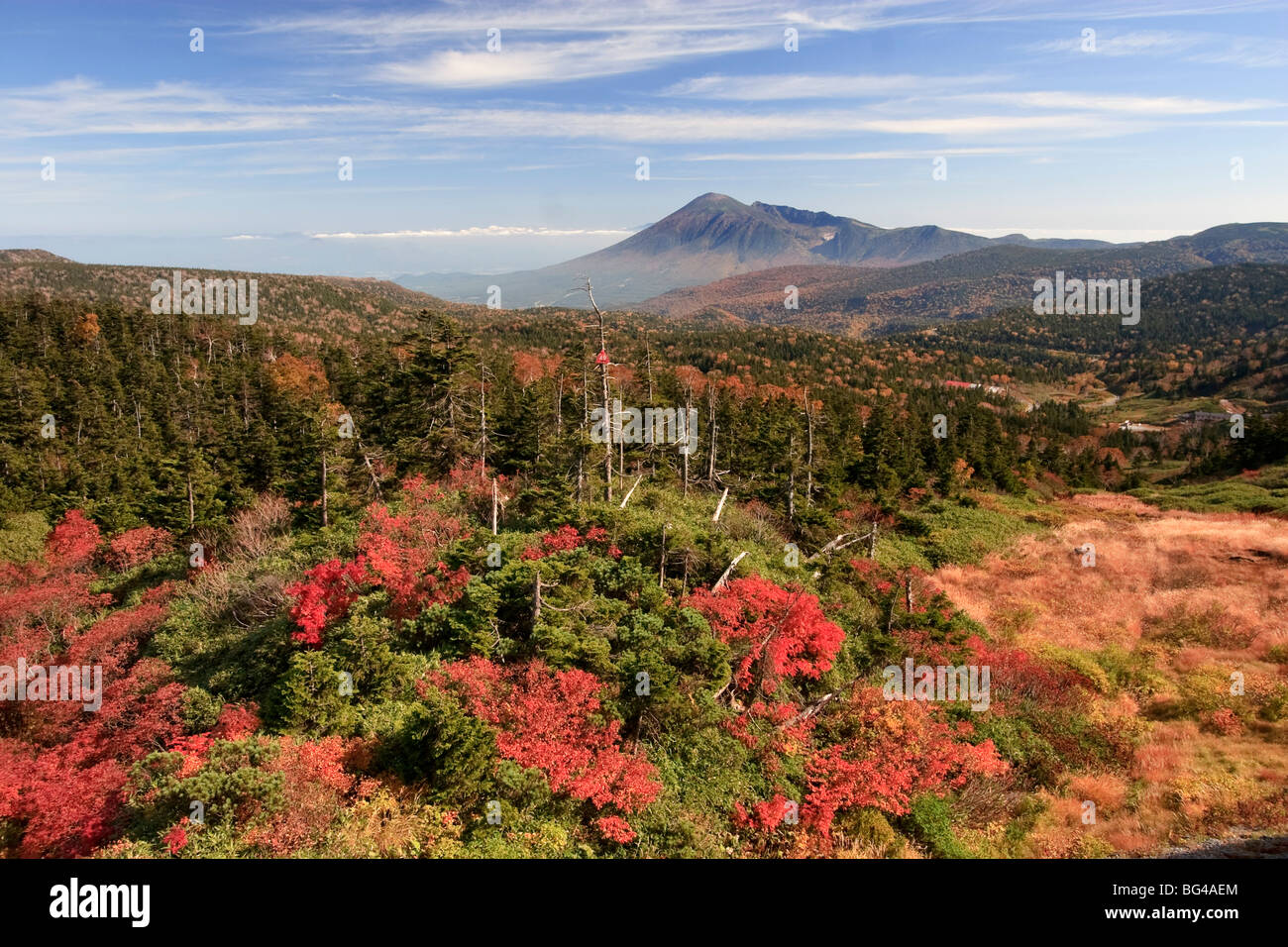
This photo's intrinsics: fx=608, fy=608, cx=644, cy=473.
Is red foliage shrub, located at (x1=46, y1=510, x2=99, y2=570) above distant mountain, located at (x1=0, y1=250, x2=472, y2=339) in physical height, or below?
below

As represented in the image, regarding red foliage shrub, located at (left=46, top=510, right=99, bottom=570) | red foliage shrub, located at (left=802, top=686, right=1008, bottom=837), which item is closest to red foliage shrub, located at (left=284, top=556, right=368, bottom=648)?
red foliage shrub, located at (left=802, top=686, right=1008, bottom=837)

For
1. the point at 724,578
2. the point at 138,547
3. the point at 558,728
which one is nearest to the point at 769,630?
the point at 724,578

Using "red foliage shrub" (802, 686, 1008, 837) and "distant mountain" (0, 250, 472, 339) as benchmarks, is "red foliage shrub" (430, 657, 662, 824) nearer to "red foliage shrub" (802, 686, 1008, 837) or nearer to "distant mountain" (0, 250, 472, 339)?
"red foliage shrub" (802, 686, 1008, 837)

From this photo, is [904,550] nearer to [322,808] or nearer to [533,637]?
[533,637]

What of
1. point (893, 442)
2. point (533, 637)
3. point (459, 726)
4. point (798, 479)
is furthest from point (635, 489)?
point (893, 442)

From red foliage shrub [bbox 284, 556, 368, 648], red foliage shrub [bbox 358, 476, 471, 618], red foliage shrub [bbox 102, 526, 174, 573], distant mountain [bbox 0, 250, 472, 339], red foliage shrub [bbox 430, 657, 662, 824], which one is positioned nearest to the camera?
red foliage shrub [bbox 430, 657, 662, 824]

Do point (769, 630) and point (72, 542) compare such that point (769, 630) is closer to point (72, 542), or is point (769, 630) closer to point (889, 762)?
point (889, 762)

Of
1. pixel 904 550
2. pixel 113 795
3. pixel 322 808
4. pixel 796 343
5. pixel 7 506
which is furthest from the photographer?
pixel 796 343

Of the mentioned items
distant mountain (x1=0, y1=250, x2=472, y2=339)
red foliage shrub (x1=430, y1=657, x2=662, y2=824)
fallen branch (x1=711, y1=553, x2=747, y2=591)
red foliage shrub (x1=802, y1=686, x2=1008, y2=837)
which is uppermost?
distant mountain (x1=0, y1=250, x2=472, y2=339)

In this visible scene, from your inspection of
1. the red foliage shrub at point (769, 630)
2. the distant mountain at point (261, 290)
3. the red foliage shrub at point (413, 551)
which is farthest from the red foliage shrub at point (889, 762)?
the distant mountain at point (261, 290)
